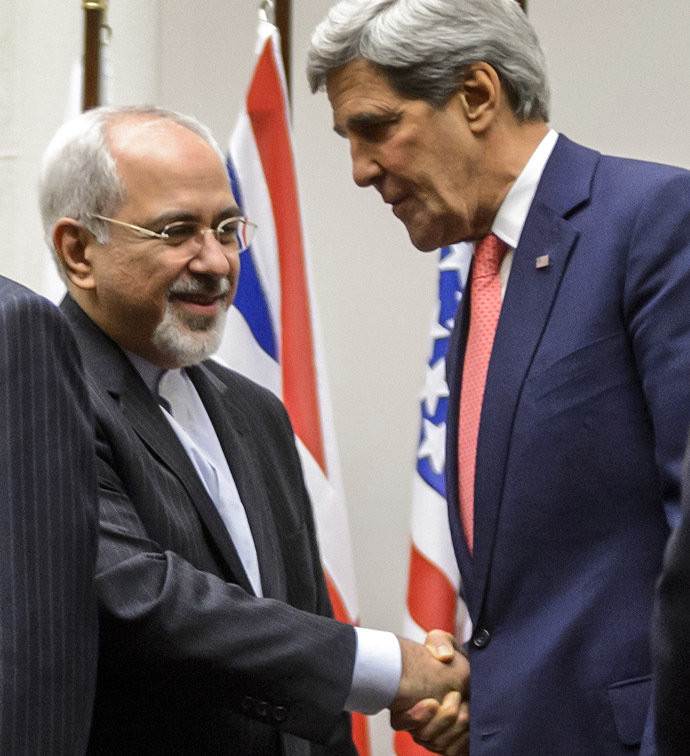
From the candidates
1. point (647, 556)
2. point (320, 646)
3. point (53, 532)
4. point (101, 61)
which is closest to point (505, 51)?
point (647, 556)

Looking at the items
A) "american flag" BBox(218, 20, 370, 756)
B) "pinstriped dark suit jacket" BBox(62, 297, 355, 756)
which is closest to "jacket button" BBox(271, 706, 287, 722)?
"pinstriped dark suit jacket" BBox(62, 297, 355, 756)

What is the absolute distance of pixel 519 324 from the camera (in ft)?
6.41

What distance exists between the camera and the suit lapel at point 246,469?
6.93ft

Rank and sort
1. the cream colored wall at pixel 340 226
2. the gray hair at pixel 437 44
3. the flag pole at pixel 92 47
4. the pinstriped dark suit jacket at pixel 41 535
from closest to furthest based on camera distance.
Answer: the pinstriped dark suit jacket at pixel 41 535, the gray hair at pixel 437 44, the flag pole at pixel 92 47, the cream colored wall at pixel 340 226

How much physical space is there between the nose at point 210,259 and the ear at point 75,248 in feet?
0.59

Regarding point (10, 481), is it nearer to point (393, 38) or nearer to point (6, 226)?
point (393, 38)

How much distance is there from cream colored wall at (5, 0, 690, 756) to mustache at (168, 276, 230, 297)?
6.47 feet

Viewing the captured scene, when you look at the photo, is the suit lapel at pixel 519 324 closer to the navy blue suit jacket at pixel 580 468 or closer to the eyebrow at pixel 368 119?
the navy blue suit jacket at pixel 580 468

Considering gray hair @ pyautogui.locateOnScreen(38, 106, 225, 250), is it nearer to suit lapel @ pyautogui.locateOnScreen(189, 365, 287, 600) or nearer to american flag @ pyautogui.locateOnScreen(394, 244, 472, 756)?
suit lapel @ pyautogui.locateOnScreen(189, 365, 287, 600)

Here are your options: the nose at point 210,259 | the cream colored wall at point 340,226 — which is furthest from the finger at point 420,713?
the cream colored wall at point 340,226

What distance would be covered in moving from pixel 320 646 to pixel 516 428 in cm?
46

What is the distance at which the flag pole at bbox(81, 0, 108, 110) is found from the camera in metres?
3.54

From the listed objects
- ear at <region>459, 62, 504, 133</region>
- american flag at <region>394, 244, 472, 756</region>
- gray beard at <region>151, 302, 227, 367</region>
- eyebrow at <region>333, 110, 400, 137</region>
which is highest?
ear at <region>459, 62, 504, 133</region>

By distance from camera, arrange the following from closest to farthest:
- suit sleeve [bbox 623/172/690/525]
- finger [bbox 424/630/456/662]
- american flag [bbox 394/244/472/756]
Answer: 1. suit sleeve [bbox 623/172/690/525]
2. finger [bbox 424/630/456/662]
3. american flag [bbox 394/244/472/756]
